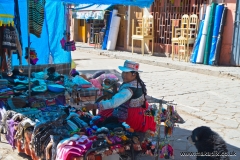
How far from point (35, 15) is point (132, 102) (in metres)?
2.77

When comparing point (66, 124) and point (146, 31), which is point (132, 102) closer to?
→ point (66, 124)

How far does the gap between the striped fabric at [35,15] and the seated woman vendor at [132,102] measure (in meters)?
2.35

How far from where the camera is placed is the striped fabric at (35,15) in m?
5.61

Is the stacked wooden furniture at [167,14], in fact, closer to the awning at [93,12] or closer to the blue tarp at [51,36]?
the awning at [93,12]

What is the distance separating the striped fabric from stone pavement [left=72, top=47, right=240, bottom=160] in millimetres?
3033

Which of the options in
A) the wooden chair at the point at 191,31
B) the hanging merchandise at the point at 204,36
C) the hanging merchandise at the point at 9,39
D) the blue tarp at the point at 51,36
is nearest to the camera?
the hanging merchandise at the point at 9,39

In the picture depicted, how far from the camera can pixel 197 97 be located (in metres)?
7.49

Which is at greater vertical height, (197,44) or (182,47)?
(197,44)

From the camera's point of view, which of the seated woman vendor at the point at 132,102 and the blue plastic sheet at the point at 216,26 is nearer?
the seated woman vendor at the point at 132,102

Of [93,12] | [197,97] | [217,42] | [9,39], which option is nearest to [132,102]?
[9,39]

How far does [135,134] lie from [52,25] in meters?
4.38

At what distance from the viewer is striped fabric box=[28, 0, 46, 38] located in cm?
561

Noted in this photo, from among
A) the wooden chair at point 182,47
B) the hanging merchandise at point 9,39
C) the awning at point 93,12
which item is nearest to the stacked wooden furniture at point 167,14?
the wooden chair at point 182,47

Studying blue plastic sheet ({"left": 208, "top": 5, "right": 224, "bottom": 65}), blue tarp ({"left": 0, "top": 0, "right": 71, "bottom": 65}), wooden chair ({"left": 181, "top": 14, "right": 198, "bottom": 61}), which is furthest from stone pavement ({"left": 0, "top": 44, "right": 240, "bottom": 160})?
blue tarp ({"left": 0, "top": 0, "right": 71, "bottom": 65})
